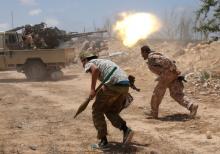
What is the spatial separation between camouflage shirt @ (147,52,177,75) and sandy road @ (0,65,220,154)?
100cm

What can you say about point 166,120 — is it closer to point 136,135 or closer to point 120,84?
point 136,135

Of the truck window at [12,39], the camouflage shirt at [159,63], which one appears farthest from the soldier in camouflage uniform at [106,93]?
the truck window at [12,39]

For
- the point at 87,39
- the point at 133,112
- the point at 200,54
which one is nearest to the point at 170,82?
the point at 133,112

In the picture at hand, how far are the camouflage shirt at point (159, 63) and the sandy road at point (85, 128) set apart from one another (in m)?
1.00

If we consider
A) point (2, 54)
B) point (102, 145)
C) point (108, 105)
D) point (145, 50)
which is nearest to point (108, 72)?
point (108, 105)

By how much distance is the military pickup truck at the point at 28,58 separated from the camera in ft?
63.9

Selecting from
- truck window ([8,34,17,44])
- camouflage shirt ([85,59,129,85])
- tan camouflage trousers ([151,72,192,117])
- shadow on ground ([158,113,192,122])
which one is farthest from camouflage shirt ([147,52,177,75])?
truck window ([8,34,17,44])

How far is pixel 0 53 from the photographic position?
1945 cm

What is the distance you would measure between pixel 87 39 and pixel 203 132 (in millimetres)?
26818

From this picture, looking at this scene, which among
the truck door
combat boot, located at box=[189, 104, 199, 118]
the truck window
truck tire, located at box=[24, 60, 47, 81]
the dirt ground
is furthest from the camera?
truck tire, located at box=[24, 60, 47, 81]

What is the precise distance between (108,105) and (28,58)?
13388 millimetres

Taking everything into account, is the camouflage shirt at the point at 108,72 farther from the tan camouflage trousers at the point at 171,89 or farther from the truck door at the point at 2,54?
the truck door at the point at 2,54

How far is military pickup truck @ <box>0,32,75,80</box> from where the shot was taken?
1947 centimetres

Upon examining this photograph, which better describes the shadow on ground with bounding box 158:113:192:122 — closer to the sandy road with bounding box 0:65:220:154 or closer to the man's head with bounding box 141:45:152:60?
the sandy road with bounding box 0:65:220:154
